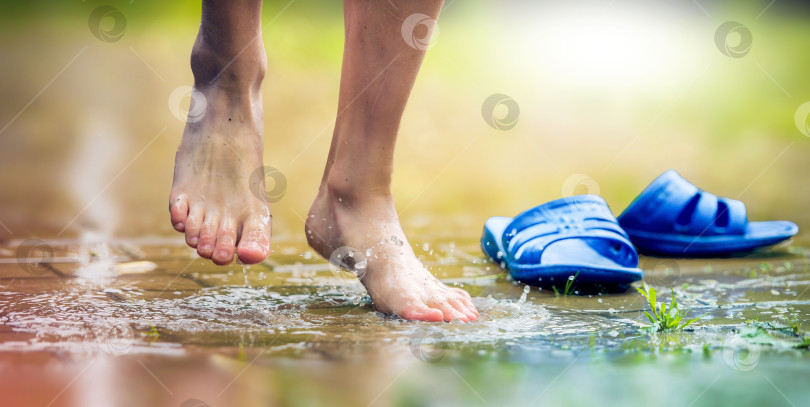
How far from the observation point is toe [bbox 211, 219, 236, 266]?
1.74 metres

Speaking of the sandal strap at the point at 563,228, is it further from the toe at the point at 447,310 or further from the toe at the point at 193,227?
the toe at the point at 193,227

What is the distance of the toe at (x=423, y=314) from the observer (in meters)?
1.54

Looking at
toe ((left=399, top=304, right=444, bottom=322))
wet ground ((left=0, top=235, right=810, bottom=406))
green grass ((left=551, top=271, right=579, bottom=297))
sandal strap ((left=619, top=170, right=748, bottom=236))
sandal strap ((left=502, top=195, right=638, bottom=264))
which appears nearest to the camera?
wet ground ((left=0, top=235, right=810, bottom=406))

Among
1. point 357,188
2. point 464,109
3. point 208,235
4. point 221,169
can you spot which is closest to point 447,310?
point 357,188

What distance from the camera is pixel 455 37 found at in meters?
4.84

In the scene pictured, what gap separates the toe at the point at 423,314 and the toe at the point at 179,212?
0.59m

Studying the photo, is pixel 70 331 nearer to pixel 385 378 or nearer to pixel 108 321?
pixel 108 321

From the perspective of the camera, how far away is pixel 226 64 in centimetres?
193

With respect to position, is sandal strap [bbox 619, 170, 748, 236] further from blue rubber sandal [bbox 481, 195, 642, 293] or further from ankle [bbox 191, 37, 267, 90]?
ankle [bbox 191, 37, 267, 90]

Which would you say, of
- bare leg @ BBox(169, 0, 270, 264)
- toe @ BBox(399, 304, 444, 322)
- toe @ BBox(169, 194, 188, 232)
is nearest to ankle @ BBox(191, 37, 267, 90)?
bare leg @ BBox(169, 0, 270, 264)

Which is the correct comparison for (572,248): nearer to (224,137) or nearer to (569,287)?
(569,287)

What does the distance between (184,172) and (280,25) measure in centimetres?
286

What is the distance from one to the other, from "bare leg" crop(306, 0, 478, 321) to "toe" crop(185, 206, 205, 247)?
285mm

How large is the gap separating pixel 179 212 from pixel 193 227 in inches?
2.3
